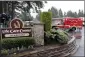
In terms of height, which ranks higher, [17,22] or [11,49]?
[17,22]

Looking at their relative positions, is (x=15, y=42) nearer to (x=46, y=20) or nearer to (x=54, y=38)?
(x=54, y=38)

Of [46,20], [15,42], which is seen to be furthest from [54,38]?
[15,42]

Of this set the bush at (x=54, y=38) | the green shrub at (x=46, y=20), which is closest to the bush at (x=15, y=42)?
the bush at (x=54, y=38)

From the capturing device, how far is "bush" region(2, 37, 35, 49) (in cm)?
887

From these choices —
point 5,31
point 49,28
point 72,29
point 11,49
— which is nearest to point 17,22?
point 5,31

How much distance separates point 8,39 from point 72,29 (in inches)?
777

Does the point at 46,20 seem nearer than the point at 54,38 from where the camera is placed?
No

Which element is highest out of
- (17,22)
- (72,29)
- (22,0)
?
(22,0)

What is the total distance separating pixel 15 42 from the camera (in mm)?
9094

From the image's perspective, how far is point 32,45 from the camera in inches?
383

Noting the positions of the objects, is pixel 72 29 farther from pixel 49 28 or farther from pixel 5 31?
pixel 5 31

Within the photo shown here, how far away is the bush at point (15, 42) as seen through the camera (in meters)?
8.87

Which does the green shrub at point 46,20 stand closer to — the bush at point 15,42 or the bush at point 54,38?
the bush at point 54,38

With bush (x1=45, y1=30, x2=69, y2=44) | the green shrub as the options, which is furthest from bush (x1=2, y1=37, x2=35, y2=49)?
the green shrub
